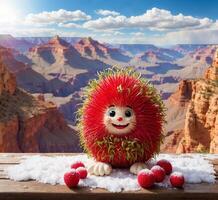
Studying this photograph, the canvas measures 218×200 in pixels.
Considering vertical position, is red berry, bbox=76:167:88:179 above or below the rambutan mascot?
below

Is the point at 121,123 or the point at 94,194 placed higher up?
the point at 121,123

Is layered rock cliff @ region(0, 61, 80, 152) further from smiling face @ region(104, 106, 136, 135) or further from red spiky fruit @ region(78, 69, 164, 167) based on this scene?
smiling face @ region(104, 106, 136, 135)

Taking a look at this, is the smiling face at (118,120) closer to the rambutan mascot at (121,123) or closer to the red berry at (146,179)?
the rambutan mascot at (121,123)

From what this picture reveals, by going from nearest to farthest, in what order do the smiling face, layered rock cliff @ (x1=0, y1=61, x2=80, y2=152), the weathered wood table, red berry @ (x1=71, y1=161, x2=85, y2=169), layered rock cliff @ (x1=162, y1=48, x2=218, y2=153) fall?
the weathered wood table, the smiling face, red berry @ (x1=71, y1=161, x2=85, y2=169), layered rock cliff @ (x1=162, y1=48, x2=218, y2=153), layered rock cliff @ (x1=0, y1=61, x2=80, y2=152)

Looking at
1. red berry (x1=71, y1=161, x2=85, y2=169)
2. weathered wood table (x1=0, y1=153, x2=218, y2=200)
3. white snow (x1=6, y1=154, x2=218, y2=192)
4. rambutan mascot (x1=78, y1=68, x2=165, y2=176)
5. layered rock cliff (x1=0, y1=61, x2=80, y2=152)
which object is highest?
rambutan mascot (x1=78, y1=68, x2=165, y2=176)

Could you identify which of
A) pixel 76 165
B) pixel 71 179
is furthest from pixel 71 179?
pixel 76 165

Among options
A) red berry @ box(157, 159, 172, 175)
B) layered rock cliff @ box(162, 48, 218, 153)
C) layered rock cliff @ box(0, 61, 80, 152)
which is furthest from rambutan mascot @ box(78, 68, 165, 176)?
layered rock cliff @ box(0, 61, 80, 152)

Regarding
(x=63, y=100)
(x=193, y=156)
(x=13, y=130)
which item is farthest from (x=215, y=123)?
(x=63, y=100)

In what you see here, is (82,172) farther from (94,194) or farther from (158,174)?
(158,174)

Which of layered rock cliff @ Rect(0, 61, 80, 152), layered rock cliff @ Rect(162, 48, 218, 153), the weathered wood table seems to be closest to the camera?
the weathered wood table
